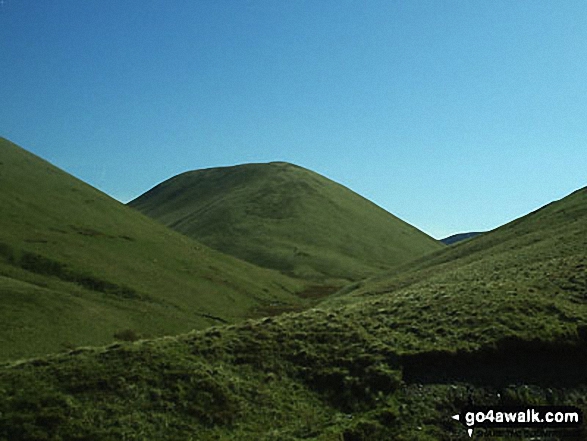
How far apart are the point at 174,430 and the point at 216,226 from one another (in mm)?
181260

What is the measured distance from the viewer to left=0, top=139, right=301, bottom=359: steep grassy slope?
162ft

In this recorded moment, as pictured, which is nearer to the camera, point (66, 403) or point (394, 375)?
point (66, 403)

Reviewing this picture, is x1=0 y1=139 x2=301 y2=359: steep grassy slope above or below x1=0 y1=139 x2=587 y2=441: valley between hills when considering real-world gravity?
above

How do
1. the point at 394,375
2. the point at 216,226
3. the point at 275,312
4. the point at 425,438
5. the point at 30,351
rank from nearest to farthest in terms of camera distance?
the point at 425,438 → the point at 394,375 → the point at 30,351 → the point at 275,312 → the point at 216,226

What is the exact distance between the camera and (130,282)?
7225cm

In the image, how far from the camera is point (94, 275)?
6994 centimetres

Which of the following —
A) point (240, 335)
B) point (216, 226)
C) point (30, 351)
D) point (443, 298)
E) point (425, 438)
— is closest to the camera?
point (425, 438)

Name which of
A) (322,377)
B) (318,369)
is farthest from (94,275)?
(322,377)

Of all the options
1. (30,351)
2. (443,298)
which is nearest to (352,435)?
(443,298)

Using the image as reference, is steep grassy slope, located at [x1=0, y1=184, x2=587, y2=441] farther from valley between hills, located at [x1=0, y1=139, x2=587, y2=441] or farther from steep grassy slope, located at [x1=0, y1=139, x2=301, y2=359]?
steep grassy slope, located at [x1=0, y1=139, x2=301, y2=359]

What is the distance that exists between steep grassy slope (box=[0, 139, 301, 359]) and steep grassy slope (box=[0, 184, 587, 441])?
73.4 ft

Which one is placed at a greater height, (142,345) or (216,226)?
(216,226)

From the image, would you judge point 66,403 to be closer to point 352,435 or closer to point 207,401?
point 207,401

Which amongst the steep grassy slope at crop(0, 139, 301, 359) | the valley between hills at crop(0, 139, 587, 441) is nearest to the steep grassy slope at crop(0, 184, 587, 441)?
the valley between hills at crop(0, 139, 587, 441)
